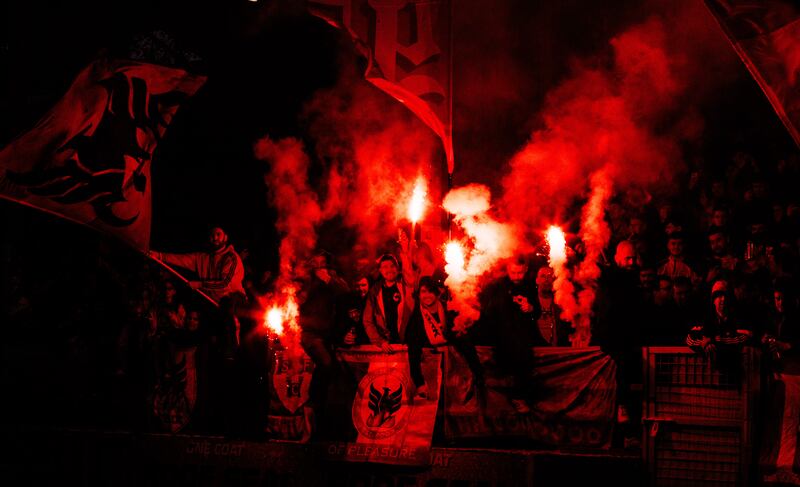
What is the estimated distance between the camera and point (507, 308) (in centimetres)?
807

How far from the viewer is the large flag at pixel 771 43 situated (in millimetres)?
6621

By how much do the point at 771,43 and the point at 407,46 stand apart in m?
3.29

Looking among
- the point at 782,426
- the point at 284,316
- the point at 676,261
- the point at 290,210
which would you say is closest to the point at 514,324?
the point at 676,261

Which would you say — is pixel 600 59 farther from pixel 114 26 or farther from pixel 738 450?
pixel 114 26

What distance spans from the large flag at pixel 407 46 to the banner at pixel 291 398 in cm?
286

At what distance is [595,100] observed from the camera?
881cm

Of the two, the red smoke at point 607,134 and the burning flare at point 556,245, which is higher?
the red smoke at point 607,134

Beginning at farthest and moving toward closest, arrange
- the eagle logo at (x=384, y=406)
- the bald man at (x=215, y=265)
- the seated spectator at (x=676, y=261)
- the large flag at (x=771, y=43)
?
1. the bald man at (x=215, y=265)
2. the eagle logo at (x=384, y=406)
3. the seated spectator at (x=676, y=261)
4. the large flag at (x=771, y=43)

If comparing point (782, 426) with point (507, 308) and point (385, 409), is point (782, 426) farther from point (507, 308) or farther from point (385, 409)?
point (385, 409)

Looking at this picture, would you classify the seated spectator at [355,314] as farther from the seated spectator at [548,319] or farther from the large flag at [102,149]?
the large flag at [102,149]

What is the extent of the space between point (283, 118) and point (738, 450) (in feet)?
20.7

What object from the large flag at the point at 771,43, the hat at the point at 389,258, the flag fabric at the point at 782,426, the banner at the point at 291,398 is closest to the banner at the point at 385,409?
the banner at the point at 291,398

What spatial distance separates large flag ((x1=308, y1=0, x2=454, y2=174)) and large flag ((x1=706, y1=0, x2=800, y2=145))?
8.38ft

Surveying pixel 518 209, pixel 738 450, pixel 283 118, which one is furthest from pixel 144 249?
pixel 738 450
